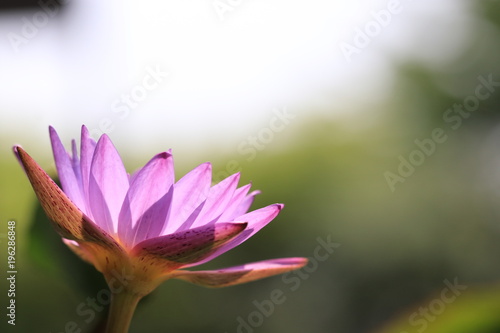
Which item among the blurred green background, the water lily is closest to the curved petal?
the water lily

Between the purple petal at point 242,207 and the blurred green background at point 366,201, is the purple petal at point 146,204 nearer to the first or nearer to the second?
the purple petal at point 242,207

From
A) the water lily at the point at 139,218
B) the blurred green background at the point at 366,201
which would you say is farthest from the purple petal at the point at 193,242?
the blurred green background at the point at 366,201

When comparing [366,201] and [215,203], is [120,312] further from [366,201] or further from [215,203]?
[366,201]

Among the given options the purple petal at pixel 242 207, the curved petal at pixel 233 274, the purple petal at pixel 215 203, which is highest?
the purple petal at pixel 215 203

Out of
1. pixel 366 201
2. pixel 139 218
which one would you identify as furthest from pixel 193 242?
pixel 366 201

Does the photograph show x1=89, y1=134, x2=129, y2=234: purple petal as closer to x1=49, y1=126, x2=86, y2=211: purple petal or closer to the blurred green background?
x1=49, y1=126, x2=86, y2=211: purple petal

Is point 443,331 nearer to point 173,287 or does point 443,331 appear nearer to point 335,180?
point 173,287

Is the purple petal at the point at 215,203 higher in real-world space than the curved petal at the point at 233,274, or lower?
higher

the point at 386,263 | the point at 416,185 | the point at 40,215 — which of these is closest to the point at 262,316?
the point at 386,263
